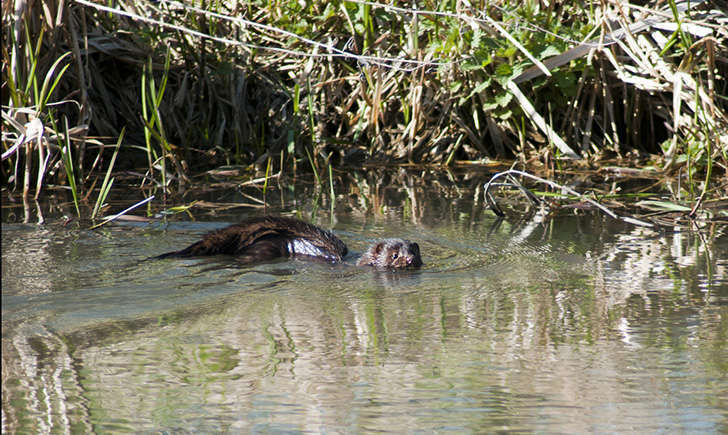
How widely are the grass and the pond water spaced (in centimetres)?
223

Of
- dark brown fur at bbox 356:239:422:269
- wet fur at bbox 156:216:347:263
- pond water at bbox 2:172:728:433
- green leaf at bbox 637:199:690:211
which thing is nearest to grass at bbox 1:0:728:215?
green leaf at bbox 637:199:690:211

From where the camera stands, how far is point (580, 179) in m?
7.70

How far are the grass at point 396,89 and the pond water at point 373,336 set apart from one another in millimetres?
2228

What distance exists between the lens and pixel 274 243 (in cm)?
560

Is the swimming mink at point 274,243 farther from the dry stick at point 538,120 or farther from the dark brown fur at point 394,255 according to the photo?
the dry stick at point 538,120

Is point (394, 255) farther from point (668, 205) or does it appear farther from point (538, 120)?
point (538, 120)

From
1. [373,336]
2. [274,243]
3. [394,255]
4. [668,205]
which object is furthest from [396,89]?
[373,336]

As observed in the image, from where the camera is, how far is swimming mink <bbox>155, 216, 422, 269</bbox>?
5.37 metres

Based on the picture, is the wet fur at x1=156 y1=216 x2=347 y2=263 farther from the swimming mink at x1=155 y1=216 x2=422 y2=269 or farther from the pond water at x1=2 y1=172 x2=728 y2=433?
the pond water at x1=2 y1=172 x2=728 y2=433

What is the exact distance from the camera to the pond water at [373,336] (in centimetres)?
281

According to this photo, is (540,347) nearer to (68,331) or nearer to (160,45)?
(68,331)

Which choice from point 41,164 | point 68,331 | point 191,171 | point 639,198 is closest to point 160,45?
point 191,171

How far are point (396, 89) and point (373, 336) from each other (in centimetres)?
525

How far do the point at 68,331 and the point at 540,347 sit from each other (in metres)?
1.83
